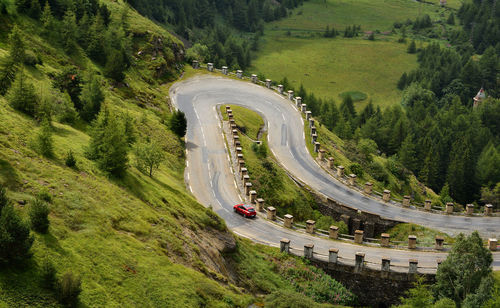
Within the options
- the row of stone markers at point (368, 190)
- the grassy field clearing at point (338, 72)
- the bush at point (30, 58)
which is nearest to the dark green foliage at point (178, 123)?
the bush at point (30, 58)

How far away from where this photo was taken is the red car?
56.0 meters

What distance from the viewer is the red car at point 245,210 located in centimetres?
5597

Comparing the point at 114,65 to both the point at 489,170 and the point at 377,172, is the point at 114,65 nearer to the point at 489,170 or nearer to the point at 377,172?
the point at 377,172

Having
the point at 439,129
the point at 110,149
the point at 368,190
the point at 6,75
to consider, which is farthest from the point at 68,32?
the point at 439,129

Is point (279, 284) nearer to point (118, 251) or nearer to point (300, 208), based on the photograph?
point (118, 251)

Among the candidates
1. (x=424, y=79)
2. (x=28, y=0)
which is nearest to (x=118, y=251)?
(x=28, y=0)

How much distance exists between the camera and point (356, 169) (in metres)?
72.0

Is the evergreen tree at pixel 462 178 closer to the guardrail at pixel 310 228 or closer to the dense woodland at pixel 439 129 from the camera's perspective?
the dense woodland at pixel 439 129


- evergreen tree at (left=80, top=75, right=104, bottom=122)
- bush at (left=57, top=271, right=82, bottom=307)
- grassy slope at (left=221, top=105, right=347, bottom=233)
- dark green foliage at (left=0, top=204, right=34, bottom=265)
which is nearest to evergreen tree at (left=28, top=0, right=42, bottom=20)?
evergreen tree at (left=80, top=75, right=104, bottom=122)

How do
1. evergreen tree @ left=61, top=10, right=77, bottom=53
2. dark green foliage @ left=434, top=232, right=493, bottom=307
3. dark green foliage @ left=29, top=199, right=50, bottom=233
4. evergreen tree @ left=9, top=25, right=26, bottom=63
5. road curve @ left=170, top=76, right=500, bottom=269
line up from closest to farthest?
1. dark green foliage @ left=29, top=199, right=50, bottom=233
2. dark green foliage @ left=434, top=232, right=493, bottom=307
3. road curve @ left=170, top=76, right=500, bottom=269
4. evergreen tree @ left=9, top=25, right=26, bottom=63
5. evergreen tree @ left=61, top=10, right=77, bottom=53

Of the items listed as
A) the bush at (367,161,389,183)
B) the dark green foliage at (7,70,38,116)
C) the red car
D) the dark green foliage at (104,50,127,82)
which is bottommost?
the bush at (367,161,389,183)

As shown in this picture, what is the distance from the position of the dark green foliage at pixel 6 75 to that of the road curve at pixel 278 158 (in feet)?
73.4

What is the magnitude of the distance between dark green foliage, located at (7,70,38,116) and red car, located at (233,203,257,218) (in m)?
22.5

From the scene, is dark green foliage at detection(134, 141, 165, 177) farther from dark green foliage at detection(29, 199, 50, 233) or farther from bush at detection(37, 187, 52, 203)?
dark green foliage at detection(29, 199, 50, 233)
